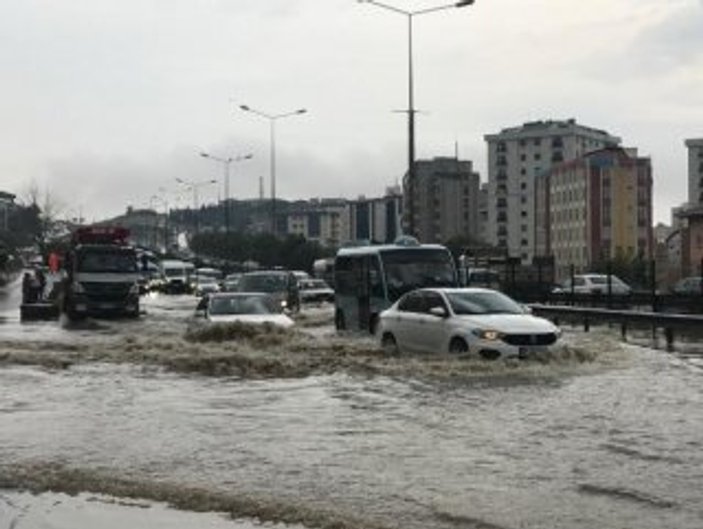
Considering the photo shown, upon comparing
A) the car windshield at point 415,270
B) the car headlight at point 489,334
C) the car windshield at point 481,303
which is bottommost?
the car headlight at point 489,334

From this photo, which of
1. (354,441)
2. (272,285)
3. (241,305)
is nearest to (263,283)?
(272,285)

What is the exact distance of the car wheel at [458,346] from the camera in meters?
20.2

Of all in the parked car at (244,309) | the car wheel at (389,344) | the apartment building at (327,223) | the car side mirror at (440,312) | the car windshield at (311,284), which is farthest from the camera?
the apartment building at (327,223)

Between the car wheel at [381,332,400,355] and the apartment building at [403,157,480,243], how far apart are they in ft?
424

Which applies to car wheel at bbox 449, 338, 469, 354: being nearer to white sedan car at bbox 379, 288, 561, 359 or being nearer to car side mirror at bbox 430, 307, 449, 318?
white sedan car at bbox 379, 288, 561, 359

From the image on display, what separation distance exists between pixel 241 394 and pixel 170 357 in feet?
23.1

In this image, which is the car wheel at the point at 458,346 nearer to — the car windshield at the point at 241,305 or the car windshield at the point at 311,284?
the car windshield at the point at 241,305

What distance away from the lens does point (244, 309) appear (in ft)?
91.2

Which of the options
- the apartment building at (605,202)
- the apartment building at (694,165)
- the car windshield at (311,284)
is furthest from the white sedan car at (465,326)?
the apartment building at (694,165)

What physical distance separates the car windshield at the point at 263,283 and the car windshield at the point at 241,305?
14333 mm

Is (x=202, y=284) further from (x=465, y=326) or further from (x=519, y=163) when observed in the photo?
(x=519, y=163)

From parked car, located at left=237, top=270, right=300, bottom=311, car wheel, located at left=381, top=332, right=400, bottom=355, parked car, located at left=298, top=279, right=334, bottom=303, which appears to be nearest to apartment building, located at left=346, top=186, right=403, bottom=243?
parked car, located at left=298, top=279, right=334, bottom=303

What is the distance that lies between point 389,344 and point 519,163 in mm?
162445

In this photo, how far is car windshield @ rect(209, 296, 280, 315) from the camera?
27.8 meters
